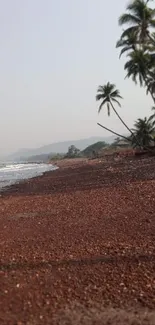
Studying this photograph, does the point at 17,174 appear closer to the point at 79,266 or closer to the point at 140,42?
the point at 140,42

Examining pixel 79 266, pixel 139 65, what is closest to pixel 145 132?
pixel 139 65

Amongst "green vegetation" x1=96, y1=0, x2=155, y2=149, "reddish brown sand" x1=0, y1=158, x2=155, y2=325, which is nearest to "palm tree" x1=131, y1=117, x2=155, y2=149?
"green vegetation" x1=96, y1=0, x2=155, y2=149

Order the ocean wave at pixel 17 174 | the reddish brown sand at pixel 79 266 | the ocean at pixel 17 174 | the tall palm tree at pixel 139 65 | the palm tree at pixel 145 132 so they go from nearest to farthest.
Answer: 1. the reddish brown sand at pixel 79 266
2. the ocean at pixel 17 174
3. the ocean wave at pixel 17 174
4. the tall palm tree at pixel 139 65
5. the palm tree at pixel 145 132

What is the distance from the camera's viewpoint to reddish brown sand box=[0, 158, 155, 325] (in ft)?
14.3

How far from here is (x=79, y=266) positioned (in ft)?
18.8

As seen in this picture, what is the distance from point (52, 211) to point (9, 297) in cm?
580

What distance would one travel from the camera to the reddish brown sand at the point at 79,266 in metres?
4.37

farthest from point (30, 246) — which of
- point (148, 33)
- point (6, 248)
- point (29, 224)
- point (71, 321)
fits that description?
point (148, 33)

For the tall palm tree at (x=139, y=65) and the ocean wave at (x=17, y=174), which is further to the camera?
the tall palm tree at (x=139, y=65)

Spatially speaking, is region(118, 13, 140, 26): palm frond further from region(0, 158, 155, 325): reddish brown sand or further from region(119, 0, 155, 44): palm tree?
region(0, 158, 155, 325): reddish brown sand

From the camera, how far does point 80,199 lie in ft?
40.1

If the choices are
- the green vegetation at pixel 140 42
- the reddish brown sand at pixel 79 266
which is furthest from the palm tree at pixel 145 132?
the reddish brown sand at pixel 79 266

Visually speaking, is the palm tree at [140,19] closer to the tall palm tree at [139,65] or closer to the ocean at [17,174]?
the tall palm tree at [139,65]

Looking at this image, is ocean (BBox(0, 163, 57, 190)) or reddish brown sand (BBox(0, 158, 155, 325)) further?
ocean (BBox(0, 163, 57, 190))
